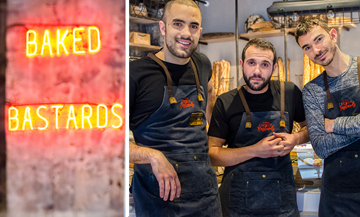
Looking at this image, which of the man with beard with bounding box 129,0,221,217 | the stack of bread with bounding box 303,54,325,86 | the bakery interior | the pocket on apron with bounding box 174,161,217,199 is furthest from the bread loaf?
the pocket on apron with bounding box 174,161,217,199

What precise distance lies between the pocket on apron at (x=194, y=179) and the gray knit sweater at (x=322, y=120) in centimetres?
57

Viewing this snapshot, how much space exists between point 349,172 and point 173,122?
2.95 ft

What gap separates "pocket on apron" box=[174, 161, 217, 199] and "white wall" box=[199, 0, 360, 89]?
2.88m

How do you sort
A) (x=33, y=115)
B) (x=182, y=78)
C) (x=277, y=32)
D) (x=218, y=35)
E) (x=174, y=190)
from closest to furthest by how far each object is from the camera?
(x=33, y=115) < (x=174, y=190) < (x=182, y=78) < (x=277, y=32) < (x=218, y=35)

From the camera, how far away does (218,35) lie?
4.18 meters

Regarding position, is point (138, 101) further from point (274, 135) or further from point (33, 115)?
point (33, 115)

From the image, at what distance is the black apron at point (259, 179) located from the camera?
5.34 feet

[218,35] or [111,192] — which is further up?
[218,35]

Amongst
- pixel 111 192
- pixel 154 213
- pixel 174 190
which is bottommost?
pixel 154 213

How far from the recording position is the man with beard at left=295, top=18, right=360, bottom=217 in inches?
63.0

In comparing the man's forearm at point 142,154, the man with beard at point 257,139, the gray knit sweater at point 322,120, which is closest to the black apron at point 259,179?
the man with beard at point 257,139

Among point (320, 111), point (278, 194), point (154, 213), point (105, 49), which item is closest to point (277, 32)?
point (320, 111)

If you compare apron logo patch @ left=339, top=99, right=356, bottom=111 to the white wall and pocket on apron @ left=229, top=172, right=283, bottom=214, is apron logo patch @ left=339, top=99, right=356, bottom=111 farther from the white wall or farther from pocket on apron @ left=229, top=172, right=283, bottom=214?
the white wall

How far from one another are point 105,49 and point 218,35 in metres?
3.65
